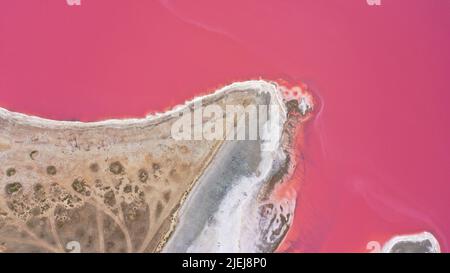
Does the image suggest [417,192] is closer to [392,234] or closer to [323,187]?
[392,234]

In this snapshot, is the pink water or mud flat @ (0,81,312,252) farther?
the pink water

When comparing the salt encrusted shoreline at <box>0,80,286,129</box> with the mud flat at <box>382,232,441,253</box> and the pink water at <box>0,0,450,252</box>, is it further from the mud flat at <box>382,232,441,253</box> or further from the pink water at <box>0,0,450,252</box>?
the mud flat at <box>382,232,441,253</box>

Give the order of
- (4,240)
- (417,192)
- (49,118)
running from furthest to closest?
(417,192) < (49,118) < (4,240)

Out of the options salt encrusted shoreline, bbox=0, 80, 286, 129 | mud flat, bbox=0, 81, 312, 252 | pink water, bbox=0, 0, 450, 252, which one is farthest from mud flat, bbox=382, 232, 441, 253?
salt encrusted shoreline, bbox=0, 80, 286, 129

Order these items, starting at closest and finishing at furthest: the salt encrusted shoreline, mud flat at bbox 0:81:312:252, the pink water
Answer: mud flat at bbox 0:81:312:252
the salt encrusted shoreline
the pink water

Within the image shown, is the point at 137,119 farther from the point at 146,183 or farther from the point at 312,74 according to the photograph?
the point at 312,74

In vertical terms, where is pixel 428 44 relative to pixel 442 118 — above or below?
above
